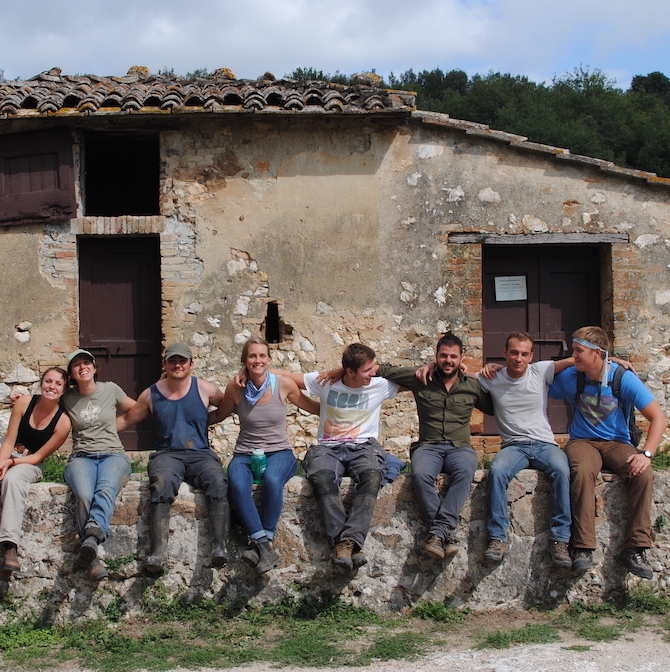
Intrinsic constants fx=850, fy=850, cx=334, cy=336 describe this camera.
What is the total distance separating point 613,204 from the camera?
859cm

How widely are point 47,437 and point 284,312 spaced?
3588 millimetres

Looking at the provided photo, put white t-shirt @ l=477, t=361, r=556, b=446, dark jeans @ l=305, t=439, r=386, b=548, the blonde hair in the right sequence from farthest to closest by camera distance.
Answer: white t-shirt @ l=477, t=361, r=556, b=446 < the blonde hair < dark jeans @ l=305, t=439, r=386, b=548

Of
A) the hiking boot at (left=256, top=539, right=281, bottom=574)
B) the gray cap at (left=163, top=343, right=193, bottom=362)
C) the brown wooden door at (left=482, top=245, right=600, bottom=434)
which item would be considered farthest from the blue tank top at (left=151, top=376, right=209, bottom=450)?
the brown wooden door at (left=482, top=245, right=600, bottom=434)

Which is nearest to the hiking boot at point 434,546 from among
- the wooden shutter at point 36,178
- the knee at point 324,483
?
the knee at point 324,483

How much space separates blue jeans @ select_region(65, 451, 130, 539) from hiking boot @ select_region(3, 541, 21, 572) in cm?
38

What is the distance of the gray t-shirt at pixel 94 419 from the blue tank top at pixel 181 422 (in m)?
0.28

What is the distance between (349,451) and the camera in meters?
5.28

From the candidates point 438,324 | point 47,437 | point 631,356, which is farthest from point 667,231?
point 47,437

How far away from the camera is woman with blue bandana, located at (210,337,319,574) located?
16.2 feet

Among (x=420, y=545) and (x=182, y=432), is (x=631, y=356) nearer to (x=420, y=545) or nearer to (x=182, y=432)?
(x=420, y=545)

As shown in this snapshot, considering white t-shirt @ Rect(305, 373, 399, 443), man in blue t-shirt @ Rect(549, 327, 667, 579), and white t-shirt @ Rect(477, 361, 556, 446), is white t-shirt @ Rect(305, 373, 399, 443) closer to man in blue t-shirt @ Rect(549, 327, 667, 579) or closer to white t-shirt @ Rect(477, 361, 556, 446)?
white t-shirt @ Rect(477, 361, 556, 446)

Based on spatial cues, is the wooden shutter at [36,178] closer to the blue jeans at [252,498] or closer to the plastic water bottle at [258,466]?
the plastic water bottle at [258,466]

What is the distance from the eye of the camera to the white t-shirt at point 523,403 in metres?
5.38

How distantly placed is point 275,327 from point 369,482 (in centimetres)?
385
